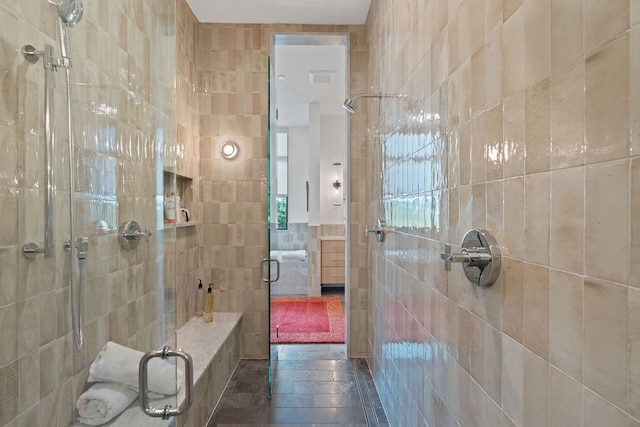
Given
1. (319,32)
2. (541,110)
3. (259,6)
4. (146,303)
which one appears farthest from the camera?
(319,32)

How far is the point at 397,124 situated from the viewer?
1.99 meters

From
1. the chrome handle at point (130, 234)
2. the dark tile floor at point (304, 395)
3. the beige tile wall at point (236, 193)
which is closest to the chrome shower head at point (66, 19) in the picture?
the chrome handle at point (130, 234)

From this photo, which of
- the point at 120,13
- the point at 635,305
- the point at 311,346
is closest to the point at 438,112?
the point at 635,305

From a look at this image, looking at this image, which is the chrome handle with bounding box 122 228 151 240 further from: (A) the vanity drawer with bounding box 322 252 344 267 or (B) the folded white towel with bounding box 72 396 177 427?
(A) the vanity drawer with bounding box 322 252 344 267

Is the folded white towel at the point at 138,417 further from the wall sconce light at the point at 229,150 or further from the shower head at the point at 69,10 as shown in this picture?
the wall sconce light at the point at 229,150

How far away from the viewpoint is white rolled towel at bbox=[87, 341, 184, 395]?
1.41m

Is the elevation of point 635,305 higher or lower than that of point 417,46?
lower

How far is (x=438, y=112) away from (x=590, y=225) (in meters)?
0.85

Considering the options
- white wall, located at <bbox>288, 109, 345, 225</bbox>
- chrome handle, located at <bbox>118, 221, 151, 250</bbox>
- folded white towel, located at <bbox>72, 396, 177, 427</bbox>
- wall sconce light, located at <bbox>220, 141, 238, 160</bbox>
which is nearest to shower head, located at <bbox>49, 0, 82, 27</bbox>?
chrome handle, located at <bbox>118, 221, 151, 250</bbox>

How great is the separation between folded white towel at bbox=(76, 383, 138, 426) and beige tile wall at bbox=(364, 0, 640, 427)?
122cm

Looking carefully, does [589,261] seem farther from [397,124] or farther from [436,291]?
[397,124]

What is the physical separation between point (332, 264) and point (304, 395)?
11.3ft

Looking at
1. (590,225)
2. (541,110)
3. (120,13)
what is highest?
(120,13)

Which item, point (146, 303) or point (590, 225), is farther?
point (146, 303)
